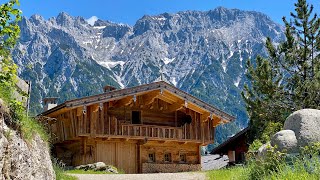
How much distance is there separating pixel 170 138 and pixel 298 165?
19875mm

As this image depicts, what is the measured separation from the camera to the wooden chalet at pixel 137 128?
28.0m

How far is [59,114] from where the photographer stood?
94.6 ft

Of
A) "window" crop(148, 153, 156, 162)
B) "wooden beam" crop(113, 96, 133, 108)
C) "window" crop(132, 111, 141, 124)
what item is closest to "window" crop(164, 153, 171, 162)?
"window" crop(148, 153, 156, 162)

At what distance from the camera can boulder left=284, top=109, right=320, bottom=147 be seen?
12672 mm

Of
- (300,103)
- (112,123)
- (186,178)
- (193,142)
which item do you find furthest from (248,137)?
(186,178)

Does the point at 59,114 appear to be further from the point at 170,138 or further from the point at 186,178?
the point at 186,178

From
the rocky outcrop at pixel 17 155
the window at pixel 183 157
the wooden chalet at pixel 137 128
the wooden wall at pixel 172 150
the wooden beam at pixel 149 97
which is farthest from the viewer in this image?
the window at pixel 183 157

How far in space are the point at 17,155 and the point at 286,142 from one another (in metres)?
6.48

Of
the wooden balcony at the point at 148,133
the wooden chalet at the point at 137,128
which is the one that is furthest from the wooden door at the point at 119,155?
the wooden balcony at the point at 148,133

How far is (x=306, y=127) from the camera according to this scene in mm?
12820

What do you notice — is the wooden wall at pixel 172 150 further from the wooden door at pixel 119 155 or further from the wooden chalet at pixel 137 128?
the wooden door at pixel 119 155

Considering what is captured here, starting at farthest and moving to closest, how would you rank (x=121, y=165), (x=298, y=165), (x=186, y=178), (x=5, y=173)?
(x=121, y=165) < (x=186, y=178) < (x=298, y=165) < (x=5, y=173)

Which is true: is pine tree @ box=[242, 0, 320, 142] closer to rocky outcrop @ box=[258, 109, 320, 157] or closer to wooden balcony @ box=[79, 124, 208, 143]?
wooden balcony @ box=[79, 124, 208, 143]

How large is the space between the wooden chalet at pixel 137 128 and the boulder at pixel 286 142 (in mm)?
15220
